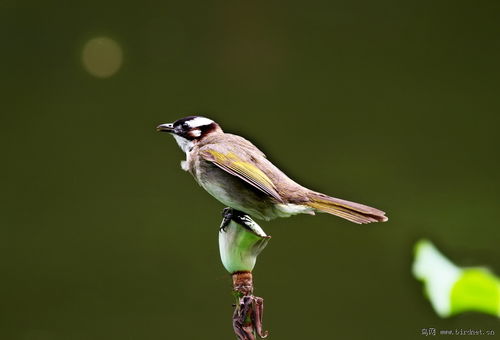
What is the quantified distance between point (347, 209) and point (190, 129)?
589 mm

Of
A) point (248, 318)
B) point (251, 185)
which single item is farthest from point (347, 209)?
point (248, 318)

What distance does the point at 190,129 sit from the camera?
168cm

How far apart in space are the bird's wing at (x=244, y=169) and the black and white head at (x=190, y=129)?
0.18 m

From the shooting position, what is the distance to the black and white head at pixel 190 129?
166 centimetres

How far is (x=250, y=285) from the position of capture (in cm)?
97

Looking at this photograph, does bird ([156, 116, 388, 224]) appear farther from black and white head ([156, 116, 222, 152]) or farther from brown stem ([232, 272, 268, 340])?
brown stem ([232, 272, 268, 340])

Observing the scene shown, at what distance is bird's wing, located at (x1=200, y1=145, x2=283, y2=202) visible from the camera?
4.50ft

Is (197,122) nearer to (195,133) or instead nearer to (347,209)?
(195,133)

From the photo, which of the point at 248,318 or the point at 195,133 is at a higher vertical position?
the point at 195,133

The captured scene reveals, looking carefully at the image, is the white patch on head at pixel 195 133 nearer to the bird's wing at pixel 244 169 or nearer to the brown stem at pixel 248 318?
the bird's wing at pixel 244 169

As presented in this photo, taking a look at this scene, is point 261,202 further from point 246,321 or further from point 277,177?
point 246,321

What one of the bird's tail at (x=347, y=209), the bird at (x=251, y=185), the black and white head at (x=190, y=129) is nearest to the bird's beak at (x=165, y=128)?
the black and white head at (x=190, y=129)

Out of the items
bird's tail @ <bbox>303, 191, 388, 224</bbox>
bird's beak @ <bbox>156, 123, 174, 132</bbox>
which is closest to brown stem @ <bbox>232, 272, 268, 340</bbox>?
bird's tail @ <bbox>303, 191, 388, 224</bbox>

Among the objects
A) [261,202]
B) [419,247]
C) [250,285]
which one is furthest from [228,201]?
[419,247]
